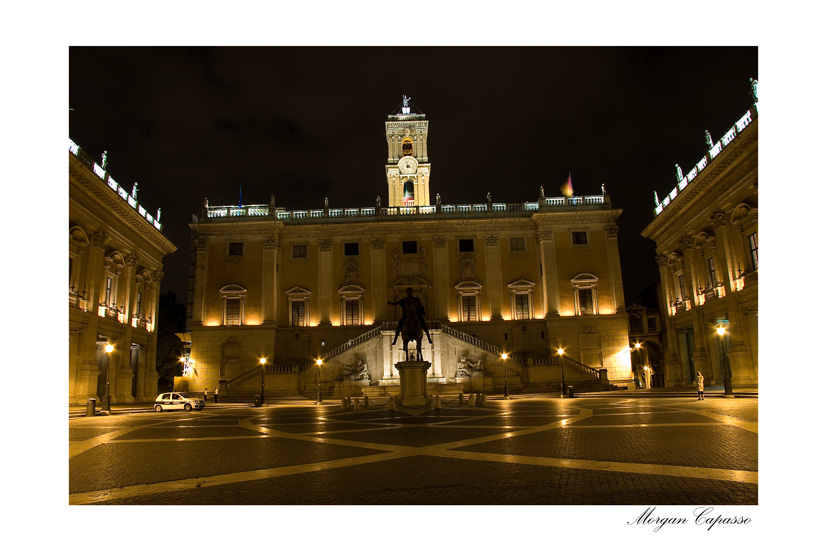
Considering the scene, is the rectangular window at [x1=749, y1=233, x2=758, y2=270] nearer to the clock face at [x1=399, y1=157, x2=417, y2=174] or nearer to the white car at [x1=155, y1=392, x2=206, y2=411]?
the white car at [x1=155, y1=392, x2=206, y2=411]

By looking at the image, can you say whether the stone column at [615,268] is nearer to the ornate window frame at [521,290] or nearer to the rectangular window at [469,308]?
the ornate window frame at [521,290]

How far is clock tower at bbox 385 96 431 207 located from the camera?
213ft

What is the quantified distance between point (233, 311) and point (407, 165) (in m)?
31.6

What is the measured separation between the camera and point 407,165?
65.3 metres

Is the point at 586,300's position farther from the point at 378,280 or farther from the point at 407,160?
the point at 407,160

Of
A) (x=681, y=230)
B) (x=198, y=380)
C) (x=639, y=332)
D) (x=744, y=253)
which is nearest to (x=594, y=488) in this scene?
(x=744, y=253)

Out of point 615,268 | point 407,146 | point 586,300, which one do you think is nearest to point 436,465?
point 586,300

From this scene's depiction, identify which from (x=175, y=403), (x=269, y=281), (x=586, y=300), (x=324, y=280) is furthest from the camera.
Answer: (x=324, y=280)

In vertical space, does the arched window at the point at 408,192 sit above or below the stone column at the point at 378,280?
above

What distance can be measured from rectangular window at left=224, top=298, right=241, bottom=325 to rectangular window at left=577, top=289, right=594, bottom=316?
91.7ft

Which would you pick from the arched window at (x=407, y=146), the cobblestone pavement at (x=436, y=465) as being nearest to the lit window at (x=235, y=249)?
the arched window at (x=407, y=146)

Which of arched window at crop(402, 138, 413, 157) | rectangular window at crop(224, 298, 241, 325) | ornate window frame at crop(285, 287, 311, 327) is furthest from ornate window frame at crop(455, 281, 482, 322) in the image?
arched window at crop(402, 138, 413, 157)

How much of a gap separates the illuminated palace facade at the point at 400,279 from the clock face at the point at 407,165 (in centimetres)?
2057

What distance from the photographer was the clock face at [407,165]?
213 ft
